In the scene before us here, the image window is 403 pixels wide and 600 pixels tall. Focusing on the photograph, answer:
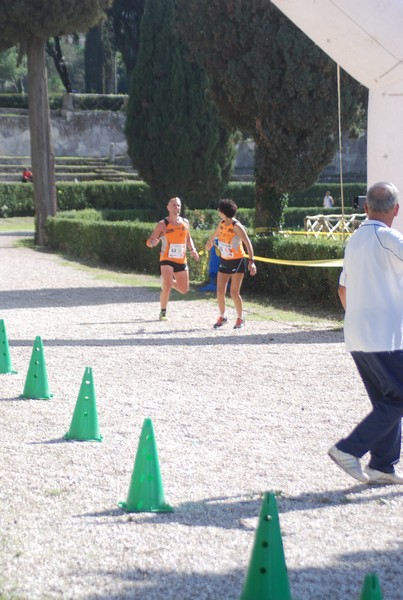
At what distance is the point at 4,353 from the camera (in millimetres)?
9766

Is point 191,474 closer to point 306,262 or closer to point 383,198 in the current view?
point 383,198

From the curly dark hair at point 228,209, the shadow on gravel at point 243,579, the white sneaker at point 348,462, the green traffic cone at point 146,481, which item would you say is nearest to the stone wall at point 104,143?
the curly dark hair at point 228,209

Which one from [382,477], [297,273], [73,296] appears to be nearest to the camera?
[382,477]

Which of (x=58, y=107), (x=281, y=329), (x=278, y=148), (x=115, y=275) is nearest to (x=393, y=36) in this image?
(x=281, y=329)

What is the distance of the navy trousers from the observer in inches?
228

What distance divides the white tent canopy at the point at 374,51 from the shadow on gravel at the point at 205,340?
6.52 ft

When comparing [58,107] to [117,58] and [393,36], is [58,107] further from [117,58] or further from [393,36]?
[393,36]

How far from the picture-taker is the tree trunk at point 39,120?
28594mm

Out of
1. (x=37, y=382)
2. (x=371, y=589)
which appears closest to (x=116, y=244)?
(x=37, y=382)

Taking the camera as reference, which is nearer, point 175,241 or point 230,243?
point 230,243

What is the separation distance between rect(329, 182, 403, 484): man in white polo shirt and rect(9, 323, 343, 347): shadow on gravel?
19.5 feet

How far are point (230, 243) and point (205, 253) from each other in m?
6.16

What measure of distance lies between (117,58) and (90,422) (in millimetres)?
66248

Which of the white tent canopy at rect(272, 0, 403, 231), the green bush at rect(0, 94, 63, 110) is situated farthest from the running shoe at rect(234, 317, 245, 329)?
the green bush at rect(0, 94, 63, 110)
